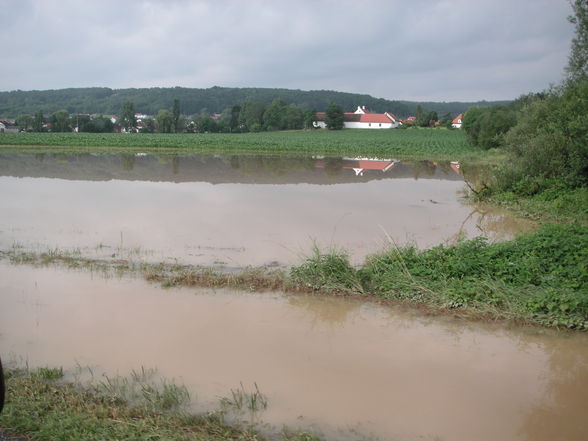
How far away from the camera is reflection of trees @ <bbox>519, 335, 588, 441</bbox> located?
17.8 feet

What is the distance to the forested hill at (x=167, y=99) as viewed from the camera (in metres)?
141

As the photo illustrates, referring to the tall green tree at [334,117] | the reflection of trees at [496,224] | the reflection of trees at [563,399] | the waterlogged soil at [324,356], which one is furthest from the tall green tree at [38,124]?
the reflection of trees at [563,399]

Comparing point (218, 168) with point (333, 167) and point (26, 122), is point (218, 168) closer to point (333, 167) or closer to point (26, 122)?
point (333, 167)

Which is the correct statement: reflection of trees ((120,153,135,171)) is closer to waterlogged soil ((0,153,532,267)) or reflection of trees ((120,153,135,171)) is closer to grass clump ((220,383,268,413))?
waterlogged soil ((0,153,532,267))

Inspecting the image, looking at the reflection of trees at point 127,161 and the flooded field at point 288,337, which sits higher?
the reflection of trees at point 127,161

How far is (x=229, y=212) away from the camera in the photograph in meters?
17.1

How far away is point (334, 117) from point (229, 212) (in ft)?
265

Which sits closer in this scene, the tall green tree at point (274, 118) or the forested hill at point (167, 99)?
the tall green tree at point (274, 118)

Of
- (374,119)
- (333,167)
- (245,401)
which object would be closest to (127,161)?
(333,167)

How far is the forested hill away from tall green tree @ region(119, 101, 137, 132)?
49100 millimetres

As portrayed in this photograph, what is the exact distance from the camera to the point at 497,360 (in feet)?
23.4

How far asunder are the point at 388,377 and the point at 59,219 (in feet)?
41.3

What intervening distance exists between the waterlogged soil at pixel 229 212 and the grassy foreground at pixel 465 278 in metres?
0.82

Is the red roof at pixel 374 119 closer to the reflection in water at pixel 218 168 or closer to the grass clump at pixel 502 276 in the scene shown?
the reflection in water at pixel 218 168
